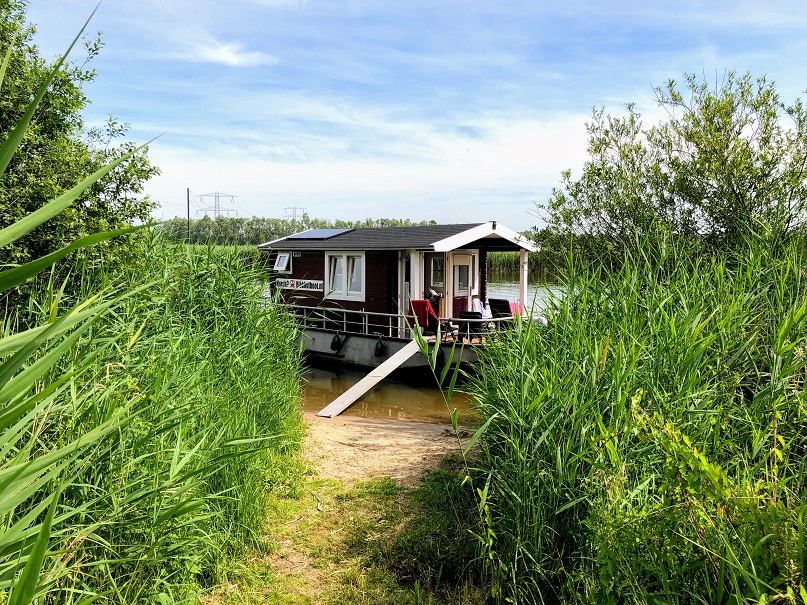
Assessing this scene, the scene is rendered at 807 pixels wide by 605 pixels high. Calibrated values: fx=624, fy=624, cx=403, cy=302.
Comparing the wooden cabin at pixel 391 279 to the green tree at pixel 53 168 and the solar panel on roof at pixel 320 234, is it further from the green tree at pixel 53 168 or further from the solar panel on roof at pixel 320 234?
the green tree at pixel 53 168

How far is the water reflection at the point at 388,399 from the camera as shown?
36.8 ft

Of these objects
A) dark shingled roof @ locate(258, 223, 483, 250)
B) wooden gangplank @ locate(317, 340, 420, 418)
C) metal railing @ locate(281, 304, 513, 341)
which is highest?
dark shingled roof @ locate(258, 223, 483, 250)

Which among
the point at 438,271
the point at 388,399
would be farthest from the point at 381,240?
the point at 388,399

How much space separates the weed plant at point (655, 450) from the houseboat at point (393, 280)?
8076 millimetres

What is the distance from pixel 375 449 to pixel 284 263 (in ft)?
35.5

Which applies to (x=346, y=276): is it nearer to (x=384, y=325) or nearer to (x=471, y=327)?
(x=384, y=325)

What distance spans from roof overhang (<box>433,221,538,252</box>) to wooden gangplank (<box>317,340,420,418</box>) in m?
2.16

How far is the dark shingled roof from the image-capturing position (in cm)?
1352

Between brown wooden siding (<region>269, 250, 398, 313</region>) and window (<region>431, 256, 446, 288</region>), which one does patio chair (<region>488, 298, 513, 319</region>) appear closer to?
window (<region>431, 256, 446, 288</region>)

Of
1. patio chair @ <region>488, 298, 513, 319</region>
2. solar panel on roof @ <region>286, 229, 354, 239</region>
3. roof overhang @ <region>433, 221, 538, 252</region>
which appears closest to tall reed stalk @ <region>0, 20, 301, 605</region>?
roof overhang @ <region>433, 221, 538, 252</region>

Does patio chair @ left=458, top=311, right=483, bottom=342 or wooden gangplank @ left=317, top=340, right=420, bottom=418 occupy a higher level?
patio chair @ left=458, top=311, right=483, bottom=342

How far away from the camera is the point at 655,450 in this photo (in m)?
3.22

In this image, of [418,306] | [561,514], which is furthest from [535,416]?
[418,306]

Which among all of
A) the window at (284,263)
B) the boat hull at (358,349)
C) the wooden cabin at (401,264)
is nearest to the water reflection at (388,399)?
the boat hull at (358,349)
